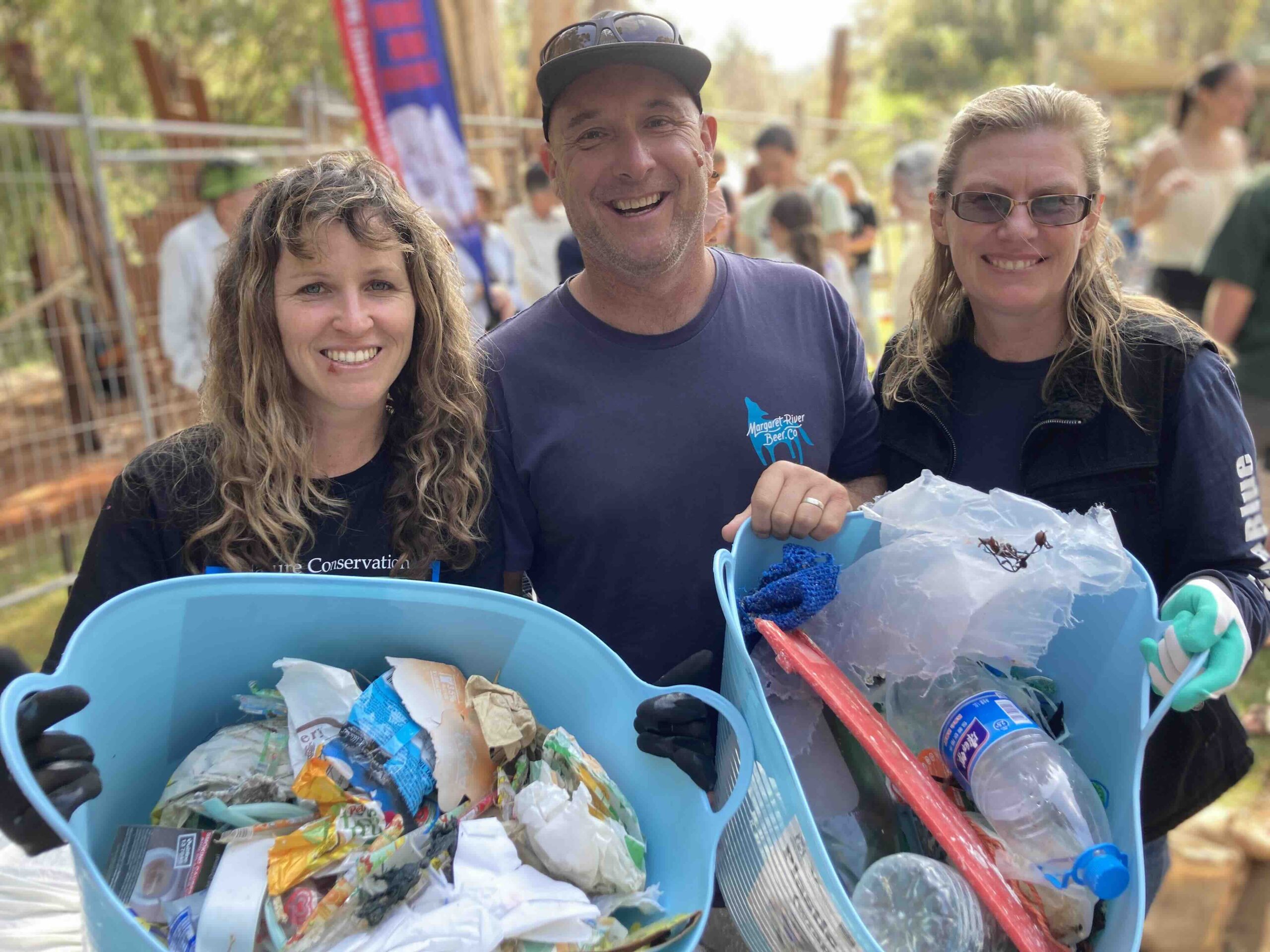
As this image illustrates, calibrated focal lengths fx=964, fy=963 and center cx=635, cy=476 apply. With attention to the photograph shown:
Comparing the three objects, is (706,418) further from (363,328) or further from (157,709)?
(157,709)

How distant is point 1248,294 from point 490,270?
165 inches

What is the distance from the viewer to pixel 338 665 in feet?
4.30

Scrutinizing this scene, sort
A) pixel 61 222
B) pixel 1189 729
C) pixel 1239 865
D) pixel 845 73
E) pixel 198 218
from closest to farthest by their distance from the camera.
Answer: pixel 1189 729 < pixel 1239 865 < pixel 198 218 < pixel 61 222 < pixel 845 73

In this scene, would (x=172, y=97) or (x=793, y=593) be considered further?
(x=172, y=97)

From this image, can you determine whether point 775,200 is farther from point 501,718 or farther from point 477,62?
point 501,718

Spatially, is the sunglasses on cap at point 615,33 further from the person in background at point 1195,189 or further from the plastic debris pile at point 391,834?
the person in background at point 1195,189

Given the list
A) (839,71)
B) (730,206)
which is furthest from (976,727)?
(839,71)

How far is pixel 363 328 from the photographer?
1635mm

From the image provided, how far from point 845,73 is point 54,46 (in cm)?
1165

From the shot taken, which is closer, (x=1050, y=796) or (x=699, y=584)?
(x=1050, y=796)

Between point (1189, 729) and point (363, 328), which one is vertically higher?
point (363, 328)

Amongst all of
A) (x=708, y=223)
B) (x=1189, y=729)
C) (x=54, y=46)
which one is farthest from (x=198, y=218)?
(x=54, y=46)

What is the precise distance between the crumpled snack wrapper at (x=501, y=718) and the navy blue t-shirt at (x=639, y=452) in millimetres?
Result: 530

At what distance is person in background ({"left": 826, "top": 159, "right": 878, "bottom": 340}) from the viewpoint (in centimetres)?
753
